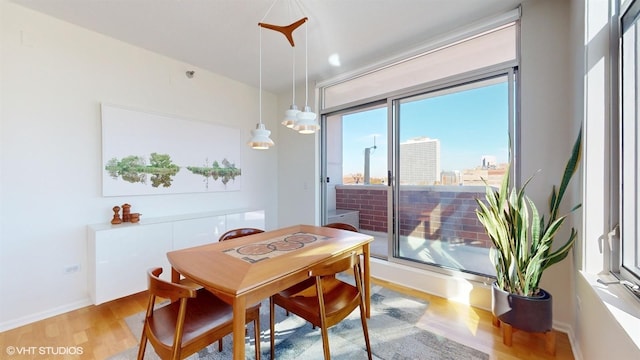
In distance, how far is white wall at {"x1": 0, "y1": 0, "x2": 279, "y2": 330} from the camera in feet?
6.82

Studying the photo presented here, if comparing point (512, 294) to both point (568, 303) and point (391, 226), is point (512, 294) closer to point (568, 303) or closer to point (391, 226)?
point (568, 303)

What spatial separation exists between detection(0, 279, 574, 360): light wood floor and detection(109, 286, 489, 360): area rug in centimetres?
10

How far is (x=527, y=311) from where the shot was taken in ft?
5.49

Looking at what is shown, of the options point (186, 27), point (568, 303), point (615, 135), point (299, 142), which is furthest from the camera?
point (299, 142)

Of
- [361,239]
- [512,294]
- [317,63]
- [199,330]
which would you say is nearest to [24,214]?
[199,330]

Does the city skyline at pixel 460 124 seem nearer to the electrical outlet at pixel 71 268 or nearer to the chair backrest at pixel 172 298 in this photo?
the chair backrest at pixel 172 298

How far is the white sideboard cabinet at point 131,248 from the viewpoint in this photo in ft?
7.32

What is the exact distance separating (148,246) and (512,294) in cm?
312

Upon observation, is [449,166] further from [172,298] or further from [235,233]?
[172,298]

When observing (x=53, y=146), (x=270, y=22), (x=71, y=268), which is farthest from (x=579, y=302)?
(x=53, y=146)

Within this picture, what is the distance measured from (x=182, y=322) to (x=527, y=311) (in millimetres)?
2080

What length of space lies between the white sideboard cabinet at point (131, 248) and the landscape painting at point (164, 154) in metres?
0.44

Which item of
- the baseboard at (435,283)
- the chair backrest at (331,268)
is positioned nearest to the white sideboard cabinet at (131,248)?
the chair backrest at (331,268)

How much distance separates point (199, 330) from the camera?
4.27 ft
